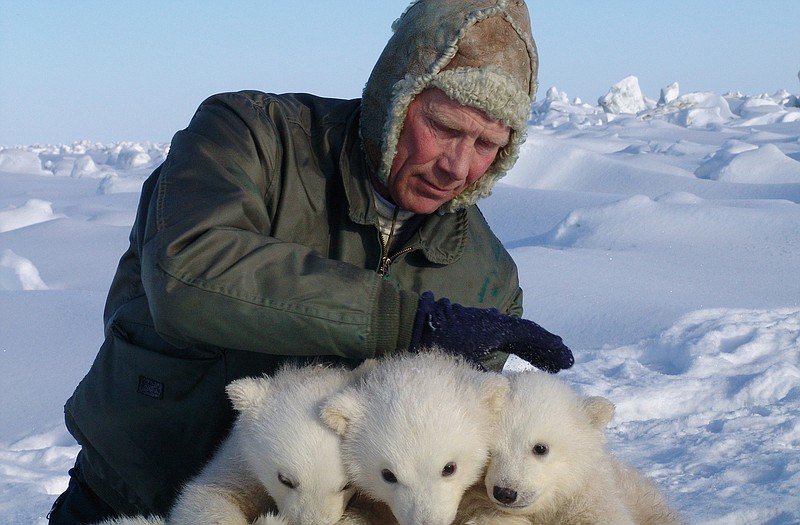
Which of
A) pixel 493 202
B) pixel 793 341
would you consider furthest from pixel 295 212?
pixel 493 202

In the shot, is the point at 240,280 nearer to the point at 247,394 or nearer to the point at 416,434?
the point at 247,394

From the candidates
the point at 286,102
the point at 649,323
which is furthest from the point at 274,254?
the point at 649,323

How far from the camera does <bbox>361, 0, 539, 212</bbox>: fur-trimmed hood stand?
2.19 metres

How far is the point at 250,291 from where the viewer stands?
1.71m

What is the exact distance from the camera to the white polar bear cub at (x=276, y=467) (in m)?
1.64

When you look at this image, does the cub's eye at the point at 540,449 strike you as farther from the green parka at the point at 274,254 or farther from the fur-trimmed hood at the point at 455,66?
the fur-trimmed hood at the point at 455,66

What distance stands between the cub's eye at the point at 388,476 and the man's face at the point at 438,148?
945 millimetres

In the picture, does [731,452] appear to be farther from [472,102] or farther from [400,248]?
[472,102]

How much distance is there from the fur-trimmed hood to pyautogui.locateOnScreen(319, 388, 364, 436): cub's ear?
2.86ft

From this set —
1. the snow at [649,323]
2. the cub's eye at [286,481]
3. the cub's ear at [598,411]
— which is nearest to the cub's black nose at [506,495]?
the cub's ear at [598,411]

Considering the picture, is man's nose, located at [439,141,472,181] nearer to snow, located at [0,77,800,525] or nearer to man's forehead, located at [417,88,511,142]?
man's forehead, located at [417,88,511,142]

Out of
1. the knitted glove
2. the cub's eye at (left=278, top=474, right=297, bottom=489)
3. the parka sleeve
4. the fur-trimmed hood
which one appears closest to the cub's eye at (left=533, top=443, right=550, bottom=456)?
the knitted glove

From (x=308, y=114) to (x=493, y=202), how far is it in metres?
8.27

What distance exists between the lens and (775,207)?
27.2ft
